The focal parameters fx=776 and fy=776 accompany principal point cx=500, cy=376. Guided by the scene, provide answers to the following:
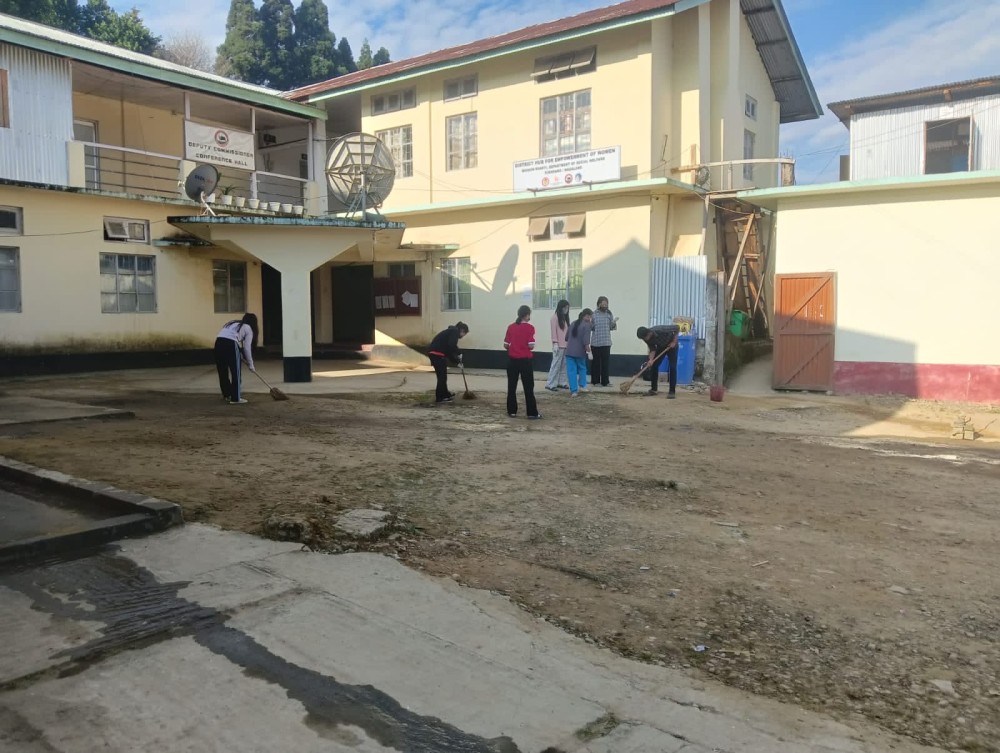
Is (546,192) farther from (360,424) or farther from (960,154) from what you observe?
(960,154)

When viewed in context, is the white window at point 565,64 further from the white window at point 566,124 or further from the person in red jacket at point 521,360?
the person in red jacket at point 521,360

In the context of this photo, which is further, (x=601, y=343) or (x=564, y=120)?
(x=564, y=120)

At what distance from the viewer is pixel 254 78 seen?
39.0 metres

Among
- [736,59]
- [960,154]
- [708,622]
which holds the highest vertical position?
[736,59]

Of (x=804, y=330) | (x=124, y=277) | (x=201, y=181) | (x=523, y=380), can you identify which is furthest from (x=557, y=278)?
(x=124, y=277)

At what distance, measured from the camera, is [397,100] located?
20.0 metres

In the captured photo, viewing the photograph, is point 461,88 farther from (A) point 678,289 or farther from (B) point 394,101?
(A) point 678,289

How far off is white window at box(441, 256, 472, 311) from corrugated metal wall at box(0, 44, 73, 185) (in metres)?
8.37

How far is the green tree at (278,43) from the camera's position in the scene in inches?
1538

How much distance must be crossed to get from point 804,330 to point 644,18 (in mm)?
6932

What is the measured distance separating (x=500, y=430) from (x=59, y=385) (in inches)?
352

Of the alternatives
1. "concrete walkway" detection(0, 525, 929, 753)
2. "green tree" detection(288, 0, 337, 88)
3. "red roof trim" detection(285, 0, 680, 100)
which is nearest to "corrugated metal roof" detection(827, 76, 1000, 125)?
"red roof trim" detection(285, 0, 680, 100)

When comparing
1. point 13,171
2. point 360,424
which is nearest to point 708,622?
point 360,424

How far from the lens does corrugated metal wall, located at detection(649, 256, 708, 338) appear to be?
1545cm
